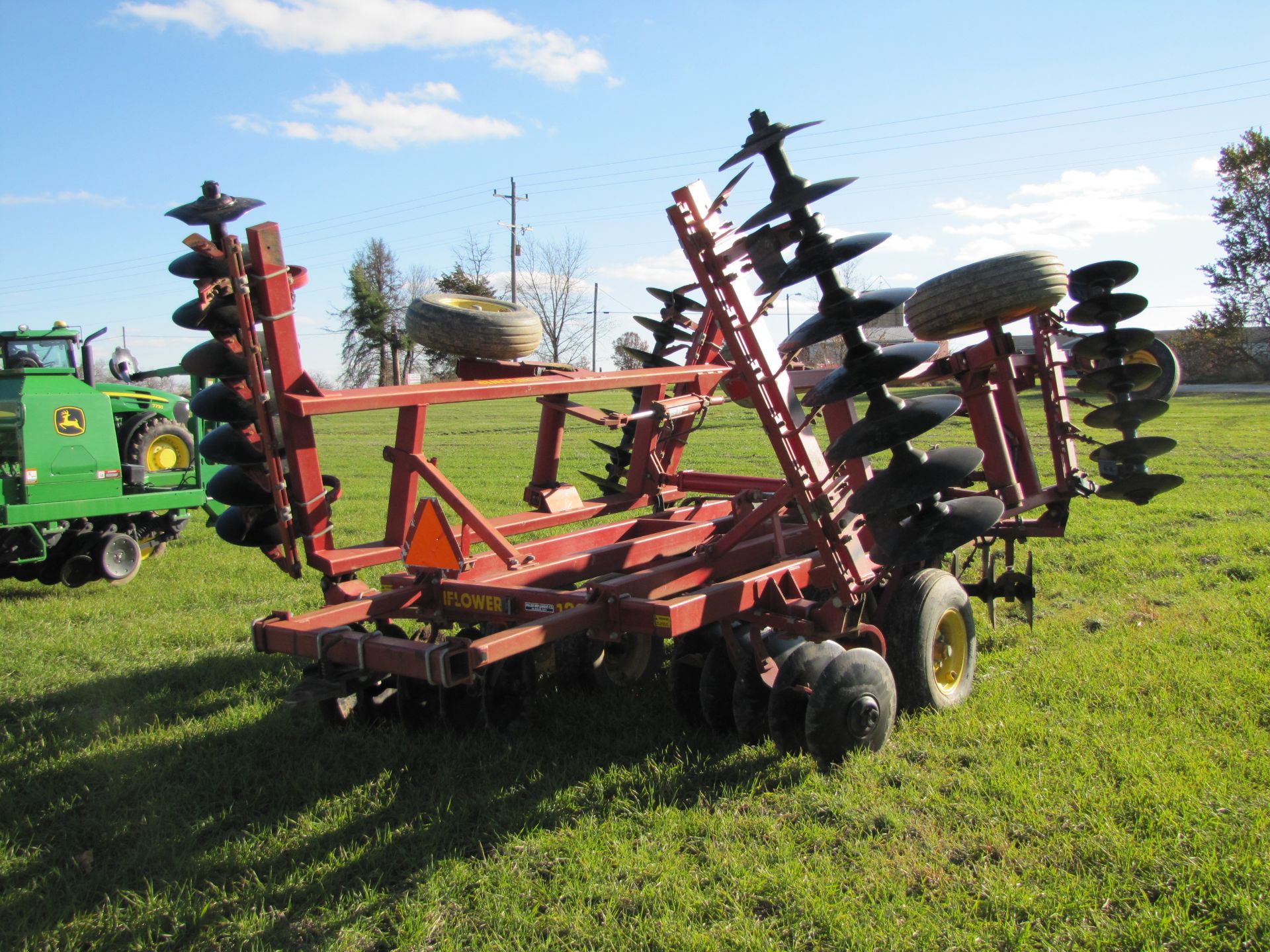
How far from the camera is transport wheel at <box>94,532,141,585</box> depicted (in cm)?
875

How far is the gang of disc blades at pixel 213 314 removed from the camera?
4.12m

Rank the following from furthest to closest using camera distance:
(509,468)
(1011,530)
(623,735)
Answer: (509,468) < (1011,530) < (623,735)

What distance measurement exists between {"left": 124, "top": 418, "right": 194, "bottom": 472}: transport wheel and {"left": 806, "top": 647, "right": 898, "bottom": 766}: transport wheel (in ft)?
26.0

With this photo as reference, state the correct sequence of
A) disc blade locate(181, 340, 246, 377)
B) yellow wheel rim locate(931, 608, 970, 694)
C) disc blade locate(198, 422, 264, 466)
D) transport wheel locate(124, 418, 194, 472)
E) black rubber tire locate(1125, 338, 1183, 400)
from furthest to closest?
transport wheel locate(124, 418, 194, 472), black rubber tire locate(1125, 338, 1183, 400), yellow wheel rim locate(931, 608, 970, 694), disc blade locate(198, 422, 264, 466), disc blade locate(181, 340, 246, 377)

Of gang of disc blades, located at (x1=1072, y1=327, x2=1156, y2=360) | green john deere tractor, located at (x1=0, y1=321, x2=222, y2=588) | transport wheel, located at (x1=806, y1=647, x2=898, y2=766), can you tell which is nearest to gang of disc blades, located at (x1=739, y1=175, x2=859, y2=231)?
transport wheel, located at (x1=806, y1=647, x2=898, y2=766)

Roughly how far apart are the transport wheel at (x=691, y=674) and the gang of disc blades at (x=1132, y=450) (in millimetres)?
2733

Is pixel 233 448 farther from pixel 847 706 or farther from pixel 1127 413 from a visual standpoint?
pixel 1127 413

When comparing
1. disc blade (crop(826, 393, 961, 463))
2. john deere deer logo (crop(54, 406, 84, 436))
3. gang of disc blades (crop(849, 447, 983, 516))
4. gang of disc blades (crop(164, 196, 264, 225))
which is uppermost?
gang of disc blades (crop(164, 196, 264, 225))

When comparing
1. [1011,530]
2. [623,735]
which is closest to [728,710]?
[623,735]

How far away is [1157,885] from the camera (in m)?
3.13

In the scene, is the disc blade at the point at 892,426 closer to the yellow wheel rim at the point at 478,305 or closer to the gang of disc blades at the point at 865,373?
the gang of disc blades at the point at 865,373

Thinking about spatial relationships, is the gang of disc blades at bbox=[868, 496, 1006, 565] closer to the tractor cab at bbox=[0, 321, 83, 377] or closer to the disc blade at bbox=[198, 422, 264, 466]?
the disc blade at bbox=[198, 422, 264, 466]

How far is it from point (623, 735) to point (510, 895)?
57.4 inches

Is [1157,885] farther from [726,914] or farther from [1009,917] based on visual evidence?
[726,914]
